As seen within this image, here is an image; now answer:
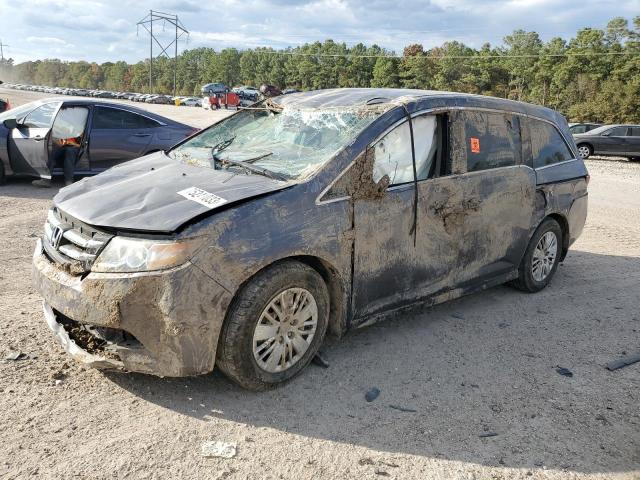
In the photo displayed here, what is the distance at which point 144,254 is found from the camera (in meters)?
2.97

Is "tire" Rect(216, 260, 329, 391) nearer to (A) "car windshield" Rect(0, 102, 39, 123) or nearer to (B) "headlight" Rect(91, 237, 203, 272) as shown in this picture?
(B) "headlight" Rect(91, 237, 203, 272)

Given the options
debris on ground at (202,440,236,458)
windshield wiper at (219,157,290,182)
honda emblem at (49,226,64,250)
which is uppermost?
windshield wiper at (219,157,290,182)

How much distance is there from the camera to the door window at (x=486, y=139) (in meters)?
4.45

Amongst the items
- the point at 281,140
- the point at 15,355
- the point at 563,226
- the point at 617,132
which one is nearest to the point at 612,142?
the point at 617,132

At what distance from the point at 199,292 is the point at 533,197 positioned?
3386 mm

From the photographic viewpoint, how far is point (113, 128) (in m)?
9.40

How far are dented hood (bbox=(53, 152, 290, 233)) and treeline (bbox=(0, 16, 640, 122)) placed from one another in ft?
172

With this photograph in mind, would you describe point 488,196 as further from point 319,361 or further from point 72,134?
point 72,134

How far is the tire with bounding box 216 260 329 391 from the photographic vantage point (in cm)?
317

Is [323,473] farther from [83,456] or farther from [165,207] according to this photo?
[165,207]

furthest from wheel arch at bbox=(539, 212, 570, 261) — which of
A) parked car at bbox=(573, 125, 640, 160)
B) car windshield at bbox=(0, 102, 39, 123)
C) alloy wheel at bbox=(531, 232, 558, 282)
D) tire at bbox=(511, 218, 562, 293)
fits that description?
parked car at bbox=(573, 125, 640, 160)

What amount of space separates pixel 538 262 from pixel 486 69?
70.9 m

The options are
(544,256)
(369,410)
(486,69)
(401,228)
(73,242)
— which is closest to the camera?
(73,242)

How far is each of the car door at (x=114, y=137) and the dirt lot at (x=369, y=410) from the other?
16.0 feet
